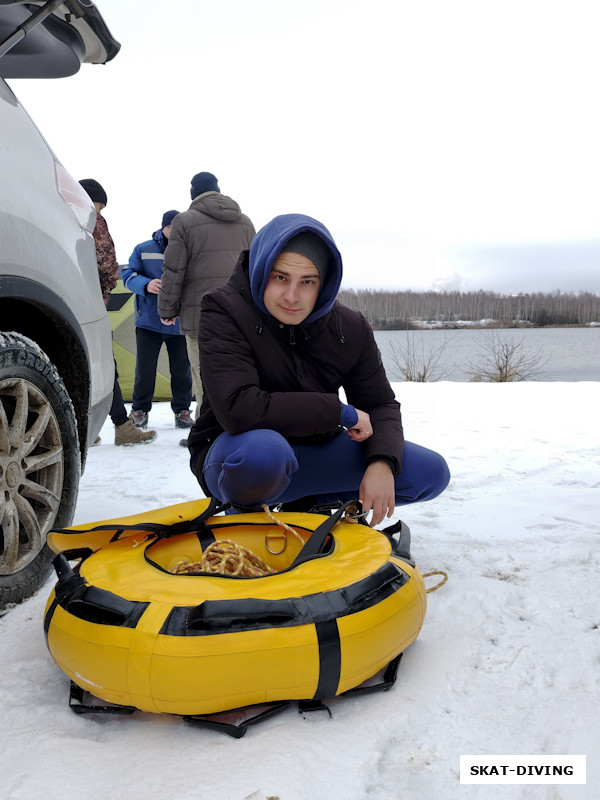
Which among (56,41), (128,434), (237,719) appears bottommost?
(237,719)

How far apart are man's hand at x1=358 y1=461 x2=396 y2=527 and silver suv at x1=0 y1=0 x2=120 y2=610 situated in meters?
1.03

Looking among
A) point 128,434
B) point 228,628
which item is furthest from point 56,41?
point 128,434

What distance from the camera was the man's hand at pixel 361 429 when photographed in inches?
85.4

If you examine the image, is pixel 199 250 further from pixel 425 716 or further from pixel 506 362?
pixel 506 362

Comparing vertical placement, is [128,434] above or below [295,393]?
below

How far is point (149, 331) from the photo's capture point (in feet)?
17.5

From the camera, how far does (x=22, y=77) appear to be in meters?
2.34

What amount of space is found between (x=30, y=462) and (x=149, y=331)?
11.6ft

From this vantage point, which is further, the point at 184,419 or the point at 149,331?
the point at 184,419

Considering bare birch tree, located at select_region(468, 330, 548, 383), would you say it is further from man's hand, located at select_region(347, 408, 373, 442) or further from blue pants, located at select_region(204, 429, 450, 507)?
man's hand, located at select_region(347, 408, 373, 442)

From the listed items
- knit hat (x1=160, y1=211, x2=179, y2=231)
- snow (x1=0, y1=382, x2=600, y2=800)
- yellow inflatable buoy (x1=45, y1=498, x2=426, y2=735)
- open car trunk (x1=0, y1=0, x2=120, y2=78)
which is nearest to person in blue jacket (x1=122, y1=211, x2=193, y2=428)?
knit hat (x1=160, y1=211, x2=179, y2=231)

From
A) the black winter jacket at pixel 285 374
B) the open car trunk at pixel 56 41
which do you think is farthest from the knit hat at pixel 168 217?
the black winter jacket at pixel 285 374

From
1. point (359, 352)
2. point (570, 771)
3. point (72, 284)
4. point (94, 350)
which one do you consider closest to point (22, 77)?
point (72, 284)

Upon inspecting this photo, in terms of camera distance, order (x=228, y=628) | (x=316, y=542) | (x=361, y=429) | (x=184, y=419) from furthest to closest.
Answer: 1. (x=184, y=419)
2. (x=361, y=429)
3. (x=316, y=542)
4. (x=228, y=628)
